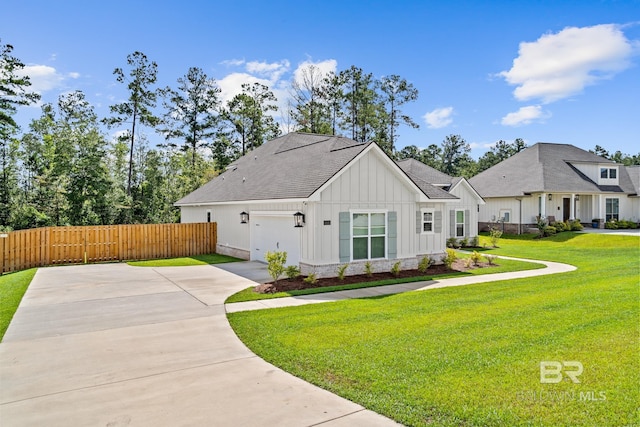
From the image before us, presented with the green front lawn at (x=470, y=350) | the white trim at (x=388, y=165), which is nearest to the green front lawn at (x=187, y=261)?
the white trim at (x=388, y=165)

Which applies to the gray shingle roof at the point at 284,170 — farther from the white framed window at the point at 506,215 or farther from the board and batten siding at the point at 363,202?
the white framed window at the point at 506,215

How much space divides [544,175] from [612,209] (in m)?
6.98

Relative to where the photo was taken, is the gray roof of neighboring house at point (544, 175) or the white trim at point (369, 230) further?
the gray roof of neighboring house at point (544, 175)

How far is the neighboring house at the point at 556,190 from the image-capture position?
95.3 feet

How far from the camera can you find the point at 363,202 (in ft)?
43.4

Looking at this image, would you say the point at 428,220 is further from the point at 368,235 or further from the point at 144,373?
the point at 144,373

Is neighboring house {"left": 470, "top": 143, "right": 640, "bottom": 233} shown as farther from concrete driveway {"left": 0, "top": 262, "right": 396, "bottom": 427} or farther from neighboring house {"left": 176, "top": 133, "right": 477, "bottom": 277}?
concrete driveway {"left": 0, "top": 262, "right": 396, "bottom": 427}

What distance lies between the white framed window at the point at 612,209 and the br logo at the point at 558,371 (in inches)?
1263

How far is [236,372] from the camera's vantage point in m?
5.61

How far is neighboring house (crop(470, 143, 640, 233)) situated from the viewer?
2906cm

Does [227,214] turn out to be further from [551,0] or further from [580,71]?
[580,71]

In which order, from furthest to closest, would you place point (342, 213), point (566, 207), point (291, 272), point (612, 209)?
point (612, 209)
point (566, 207)
point (342, 213)
point (291, 272)

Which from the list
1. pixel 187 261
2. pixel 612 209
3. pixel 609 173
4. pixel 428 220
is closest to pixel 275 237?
pixel 187 261

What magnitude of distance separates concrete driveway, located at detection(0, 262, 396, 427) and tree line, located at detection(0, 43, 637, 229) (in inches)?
769
